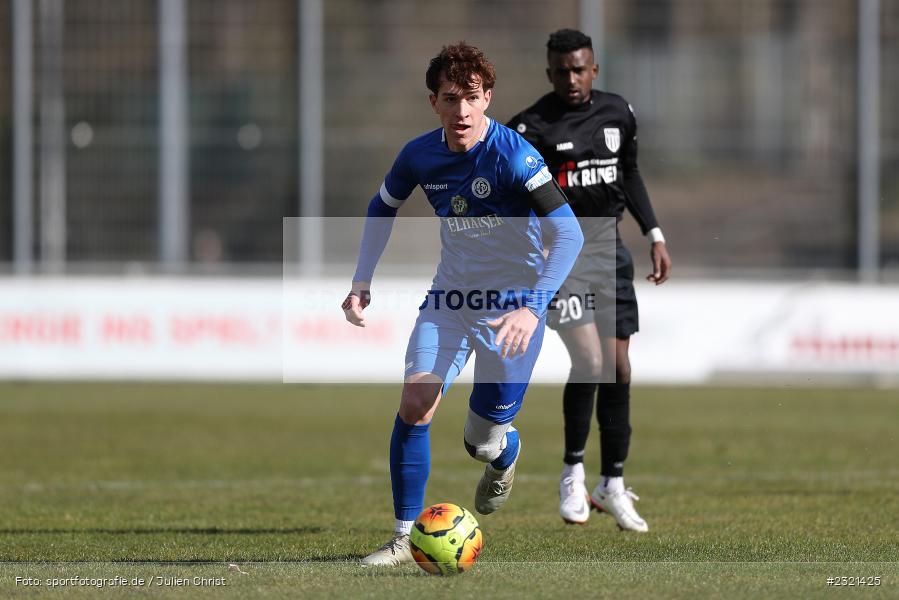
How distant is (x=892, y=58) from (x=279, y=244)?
36.3 feet

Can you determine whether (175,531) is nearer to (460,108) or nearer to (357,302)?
(357,302)

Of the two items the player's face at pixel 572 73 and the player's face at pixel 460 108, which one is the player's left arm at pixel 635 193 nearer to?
the player's face at pixel 572 73

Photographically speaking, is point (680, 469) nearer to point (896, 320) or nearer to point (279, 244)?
point (896, 320)

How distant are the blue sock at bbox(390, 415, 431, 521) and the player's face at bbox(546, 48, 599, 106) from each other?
2313 mm

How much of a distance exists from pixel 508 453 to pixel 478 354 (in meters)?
0.59

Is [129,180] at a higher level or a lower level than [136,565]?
higher

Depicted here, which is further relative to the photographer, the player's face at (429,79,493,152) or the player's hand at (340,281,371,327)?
the player's hand at (340,281,371,327)

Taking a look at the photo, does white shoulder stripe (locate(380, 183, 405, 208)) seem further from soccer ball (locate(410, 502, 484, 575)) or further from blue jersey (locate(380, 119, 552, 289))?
soccer ball (locate(410, 502, 484, 575))

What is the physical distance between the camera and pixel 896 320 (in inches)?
733

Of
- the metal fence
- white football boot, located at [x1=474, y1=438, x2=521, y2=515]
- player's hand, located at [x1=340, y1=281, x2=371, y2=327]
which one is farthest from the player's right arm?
the metal fence

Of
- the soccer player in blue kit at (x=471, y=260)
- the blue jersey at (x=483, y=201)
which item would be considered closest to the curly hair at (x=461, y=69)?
the soccer player in blue kit at (x=471, y=260)

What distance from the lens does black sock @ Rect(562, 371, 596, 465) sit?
319 inches

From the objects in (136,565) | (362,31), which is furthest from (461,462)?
(362,31)

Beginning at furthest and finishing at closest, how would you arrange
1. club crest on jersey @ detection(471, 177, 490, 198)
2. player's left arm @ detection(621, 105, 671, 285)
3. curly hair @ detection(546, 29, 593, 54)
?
player's left arm @ detection(621, 105, 671, 285)
curly hair @ detection(546, 29, 593, 54)
club crest on jersey @ detection(471, 177, 490, 198)
